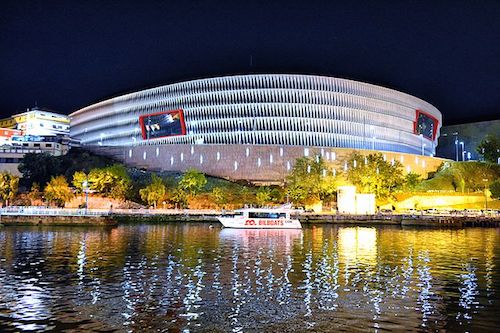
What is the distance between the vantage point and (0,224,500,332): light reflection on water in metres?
21.0

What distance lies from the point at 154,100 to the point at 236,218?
79224 mm

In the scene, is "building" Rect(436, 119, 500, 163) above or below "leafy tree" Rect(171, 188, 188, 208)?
above

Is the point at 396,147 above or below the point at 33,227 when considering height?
above

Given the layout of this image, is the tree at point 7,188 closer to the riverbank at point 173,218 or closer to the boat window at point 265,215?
the riverbank at point 173,218

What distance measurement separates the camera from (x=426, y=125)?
6437 inches

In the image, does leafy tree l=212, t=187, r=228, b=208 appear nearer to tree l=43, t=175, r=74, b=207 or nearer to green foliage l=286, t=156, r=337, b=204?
green foliage l=286, t=156, r=337, b=204

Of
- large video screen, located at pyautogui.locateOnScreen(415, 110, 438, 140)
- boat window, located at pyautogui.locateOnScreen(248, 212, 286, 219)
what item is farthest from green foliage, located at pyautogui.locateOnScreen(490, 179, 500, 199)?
large video screen, located at pyautogui.locateOnScreen(415, 110, 438, 140)

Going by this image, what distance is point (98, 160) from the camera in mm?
136750

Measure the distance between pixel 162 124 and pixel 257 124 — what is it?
2768cm

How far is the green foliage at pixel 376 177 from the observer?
107 meters

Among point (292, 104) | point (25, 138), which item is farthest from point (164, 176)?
point (25, 138)

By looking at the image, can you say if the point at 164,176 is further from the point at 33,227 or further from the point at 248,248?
the point at 248,248

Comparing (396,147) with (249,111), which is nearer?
(249,111)

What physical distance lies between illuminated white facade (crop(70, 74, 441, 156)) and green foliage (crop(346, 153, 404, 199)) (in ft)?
66.6
